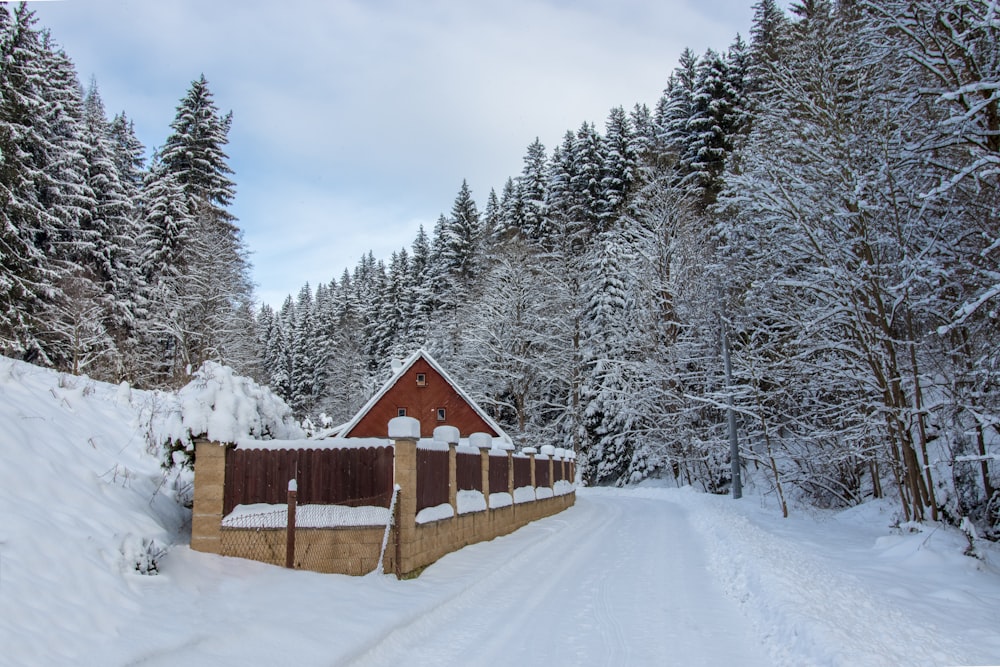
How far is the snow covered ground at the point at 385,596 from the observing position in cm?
522

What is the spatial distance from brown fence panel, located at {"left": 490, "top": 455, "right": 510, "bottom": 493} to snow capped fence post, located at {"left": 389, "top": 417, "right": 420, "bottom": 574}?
5647 millimetres

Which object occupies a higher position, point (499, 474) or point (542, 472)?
point (499, 474)

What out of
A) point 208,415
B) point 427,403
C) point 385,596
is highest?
point 427,403

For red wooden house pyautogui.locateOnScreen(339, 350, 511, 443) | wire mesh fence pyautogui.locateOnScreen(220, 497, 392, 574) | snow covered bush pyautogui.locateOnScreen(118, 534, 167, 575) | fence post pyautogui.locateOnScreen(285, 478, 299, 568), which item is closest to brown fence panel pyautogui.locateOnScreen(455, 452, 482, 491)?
wire mesh fence pyautogui.locateOnScreen(220, 497, 392, 574)

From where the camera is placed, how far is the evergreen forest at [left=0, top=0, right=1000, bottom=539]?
38.6 feet

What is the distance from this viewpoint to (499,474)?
16.1 meters

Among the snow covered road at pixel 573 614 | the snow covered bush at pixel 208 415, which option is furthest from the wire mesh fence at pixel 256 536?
the snow covered road at pixel 573 614

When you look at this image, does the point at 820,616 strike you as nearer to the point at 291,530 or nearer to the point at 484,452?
the point at 291,530

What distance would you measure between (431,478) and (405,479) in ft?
4.61

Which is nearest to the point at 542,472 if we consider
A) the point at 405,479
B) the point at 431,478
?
the point at 431,478

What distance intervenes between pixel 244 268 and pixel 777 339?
3052cm

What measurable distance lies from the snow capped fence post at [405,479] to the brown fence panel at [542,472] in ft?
38.4

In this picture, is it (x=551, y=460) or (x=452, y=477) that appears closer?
(x=452, y=477)

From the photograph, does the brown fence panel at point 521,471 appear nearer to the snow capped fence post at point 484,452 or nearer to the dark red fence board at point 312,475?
the snow capped fence post at point 484,452
